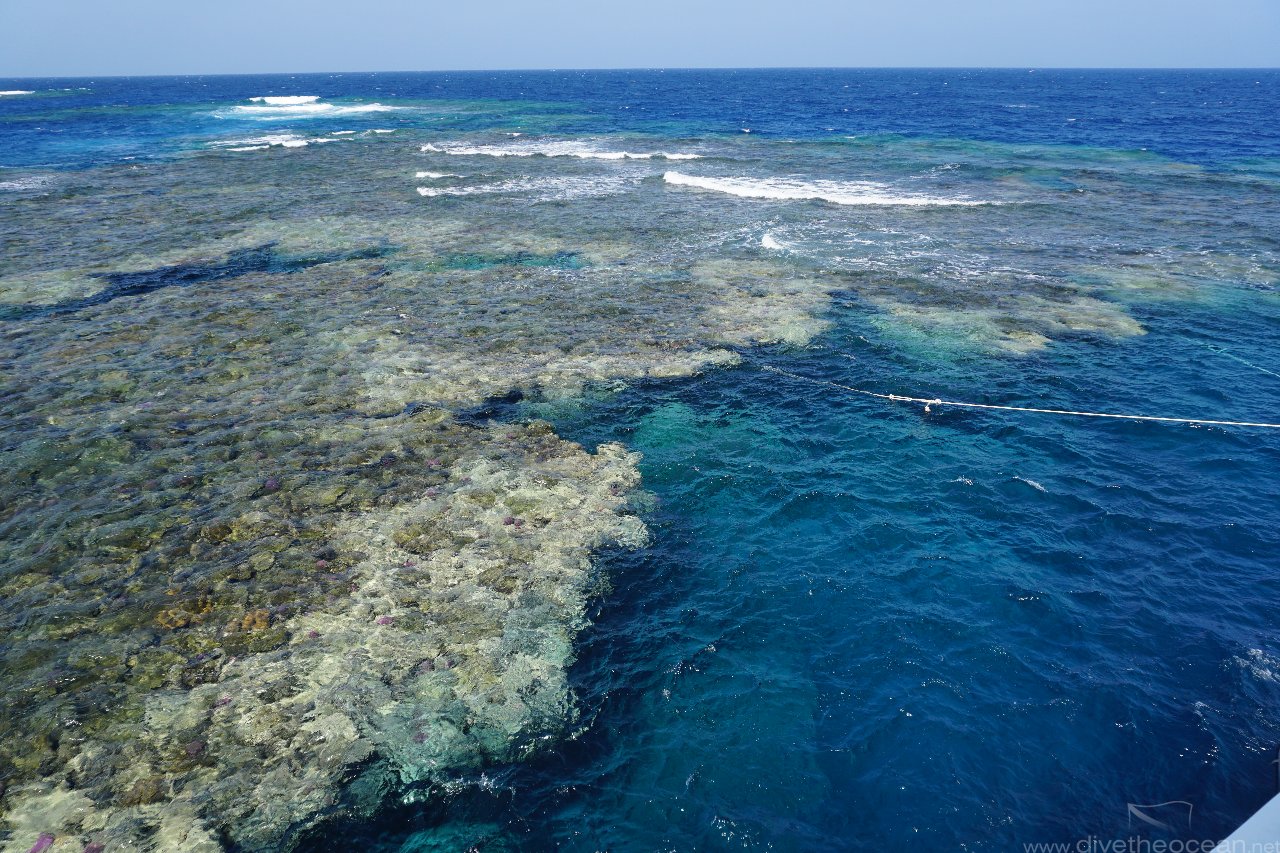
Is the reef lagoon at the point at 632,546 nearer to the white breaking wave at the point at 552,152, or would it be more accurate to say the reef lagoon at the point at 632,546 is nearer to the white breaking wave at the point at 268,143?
the white breaking wave at the point at 552,152

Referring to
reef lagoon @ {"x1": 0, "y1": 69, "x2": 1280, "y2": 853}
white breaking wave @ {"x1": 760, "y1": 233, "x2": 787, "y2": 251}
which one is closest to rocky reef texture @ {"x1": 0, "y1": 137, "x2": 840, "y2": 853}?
reef lagoon @ {"x1": 0, "y1": 69, "x2": 1280, "y2": 853}

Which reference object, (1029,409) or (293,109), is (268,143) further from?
(1029,409)

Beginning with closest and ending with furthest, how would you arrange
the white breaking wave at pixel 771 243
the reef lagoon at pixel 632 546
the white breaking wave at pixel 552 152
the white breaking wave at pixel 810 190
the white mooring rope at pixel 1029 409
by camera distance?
the reef lagoon at pixel 632 546
the white mooring rope at pixel 1029 409
the white breaking wave at pixel 771 243
the white breaking wave at pixel 810 190
the white breaking wave at pixel 552 152

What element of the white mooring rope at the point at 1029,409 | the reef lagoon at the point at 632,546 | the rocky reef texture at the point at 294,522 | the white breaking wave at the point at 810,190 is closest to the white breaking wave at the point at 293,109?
the white breaking wave at the point at 810,190

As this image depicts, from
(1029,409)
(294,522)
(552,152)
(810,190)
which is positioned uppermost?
(552,152)

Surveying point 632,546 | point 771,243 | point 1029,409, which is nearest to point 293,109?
point 771,243

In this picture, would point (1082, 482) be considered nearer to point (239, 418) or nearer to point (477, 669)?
point (477, 669)
